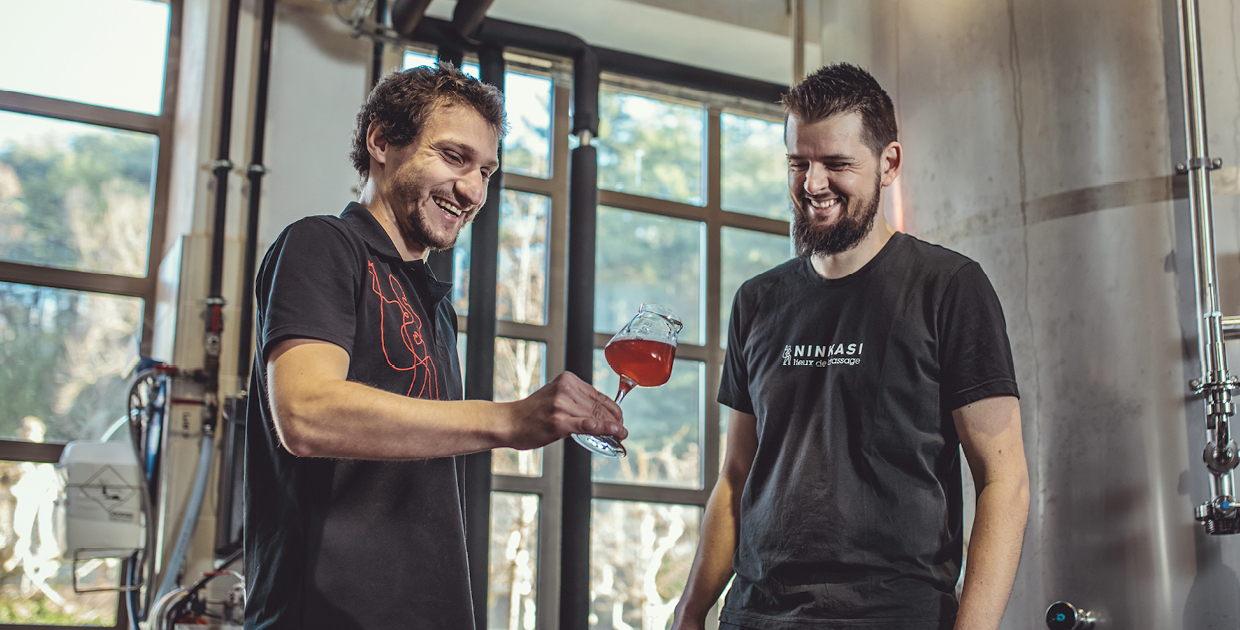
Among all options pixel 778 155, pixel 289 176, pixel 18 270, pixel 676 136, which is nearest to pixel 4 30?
pixel 18 270

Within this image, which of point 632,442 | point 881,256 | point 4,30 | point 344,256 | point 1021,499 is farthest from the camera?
point 632,442

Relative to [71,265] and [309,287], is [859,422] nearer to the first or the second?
[309,287]

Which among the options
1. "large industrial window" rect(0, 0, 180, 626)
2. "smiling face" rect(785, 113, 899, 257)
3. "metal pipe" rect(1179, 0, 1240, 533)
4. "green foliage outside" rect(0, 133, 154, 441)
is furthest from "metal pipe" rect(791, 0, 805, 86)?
"green foliage outside" rect(0, 133, 154, 441)

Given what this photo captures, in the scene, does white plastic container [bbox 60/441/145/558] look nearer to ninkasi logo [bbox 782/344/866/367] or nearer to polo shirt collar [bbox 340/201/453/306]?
polo shirt collar [bbox 340/201/453/306]

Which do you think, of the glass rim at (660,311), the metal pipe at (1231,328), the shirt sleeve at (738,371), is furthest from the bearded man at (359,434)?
the metal pipe at (1231,328)

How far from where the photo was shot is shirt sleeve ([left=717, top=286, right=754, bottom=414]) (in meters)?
1.87

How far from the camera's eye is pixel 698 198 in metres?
5.82

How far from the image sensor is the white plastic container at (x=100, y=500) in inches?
148

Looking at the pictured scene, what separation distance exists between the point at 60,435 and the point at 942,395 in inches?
166

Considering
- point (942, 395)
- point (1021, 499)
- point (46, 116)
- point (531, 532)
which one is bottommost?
point (531, 532)

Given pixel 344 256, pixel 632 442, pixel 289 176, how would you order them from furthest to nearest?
1. pixel 632 442
2. pixel 289 176
3. pixel 344 256

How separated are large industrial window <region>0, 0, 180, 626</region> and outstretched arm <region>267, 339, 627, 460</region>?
3.78 metres

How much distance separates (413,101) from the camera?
156cm

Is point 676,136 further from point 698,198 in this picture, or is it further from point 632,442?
point 632,442
